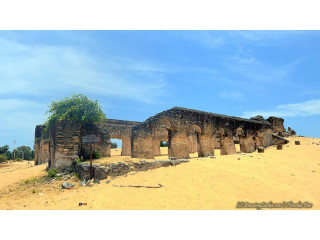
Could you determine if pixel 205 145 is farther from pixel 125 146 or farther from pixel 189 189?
pixel 125 146

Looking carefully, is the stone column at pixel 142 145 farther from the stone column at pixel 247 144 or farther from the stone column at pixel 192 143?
the stone column at pixel 192 143

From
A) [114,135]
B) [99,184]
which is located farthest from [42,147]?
[99,184]

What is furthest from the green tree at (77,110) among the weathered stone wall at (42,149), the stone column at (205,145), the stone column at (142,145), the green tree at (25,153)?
the green tree at (25,153)

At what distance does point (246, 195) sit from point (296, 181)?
310cm

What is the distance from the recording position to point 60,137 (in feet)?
44.0

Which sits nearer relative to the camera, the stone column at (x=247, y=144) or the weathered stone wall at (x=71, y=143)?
the weathered stone wall at (x=71, y=143)

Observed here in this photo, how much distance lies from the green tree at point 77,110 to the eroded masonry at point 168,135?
43 centimetres

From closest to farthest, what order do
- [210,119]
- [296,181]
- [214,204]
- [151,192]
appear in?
1. [214,204]
2. [151,192]
3. [296,181]
4. [210,119]

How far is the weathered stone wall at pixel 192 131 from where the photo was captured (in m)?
16.7

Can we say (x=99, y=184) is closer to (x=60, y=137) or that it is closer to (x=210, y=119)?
(x=60, y=137)

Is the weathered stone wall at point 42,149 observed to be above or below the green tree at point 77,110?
below

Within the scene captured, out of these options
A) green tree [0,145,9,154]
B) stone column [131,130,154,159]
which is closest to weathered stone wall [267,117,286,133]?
stone column [131,130,154,159]

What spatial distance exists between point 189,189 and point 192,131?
9.46m

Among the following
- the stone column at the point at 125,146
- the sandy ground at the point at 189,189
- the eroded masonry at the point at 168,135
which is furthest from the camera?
the stone column at the point at 125,146
